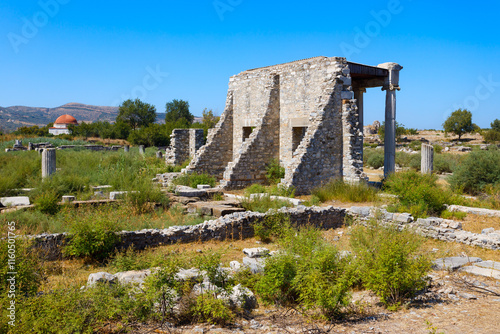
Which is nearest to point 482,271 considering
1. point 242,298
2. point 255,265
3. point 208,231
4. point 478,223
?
point 255,265

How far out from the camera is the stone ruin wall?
13297 mm

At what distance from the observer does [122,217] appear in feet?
30.2

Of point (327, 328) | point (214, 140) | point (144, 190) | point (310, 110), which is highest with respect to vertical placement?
point (310, 110)

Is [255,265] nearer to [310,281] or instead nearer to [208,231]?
[310,281]

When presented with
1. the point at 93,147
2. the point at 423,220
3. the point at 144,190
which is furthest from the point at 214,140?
the point at 93,147

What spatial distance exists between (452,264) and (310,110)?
361 inches

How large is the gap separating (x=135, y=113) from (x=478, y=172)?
168 ft

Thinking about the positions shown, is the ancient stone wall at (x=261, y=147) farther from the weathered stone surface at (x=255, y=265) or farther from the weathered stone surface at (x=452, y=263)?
the weathered stone surface at (x=452, y=263)

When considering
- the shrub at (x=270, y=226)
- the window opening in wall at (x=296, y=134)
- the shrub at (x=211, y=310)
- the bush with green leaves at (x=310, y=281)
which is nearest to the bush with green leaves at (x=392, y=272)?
the bush with green leaves at (x=310, y=281)

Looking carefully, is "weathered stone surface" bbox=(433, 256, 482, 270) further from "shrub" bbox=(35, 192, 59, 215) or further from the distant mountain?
the distant mountain

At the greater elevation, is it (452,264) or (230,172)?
(230,172)

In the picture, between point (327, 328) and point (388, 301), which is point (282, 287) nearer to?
point (327, 328)

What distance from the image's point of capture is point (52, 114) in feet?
457

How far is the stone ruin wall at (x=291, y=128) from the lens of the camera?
13.3 m
